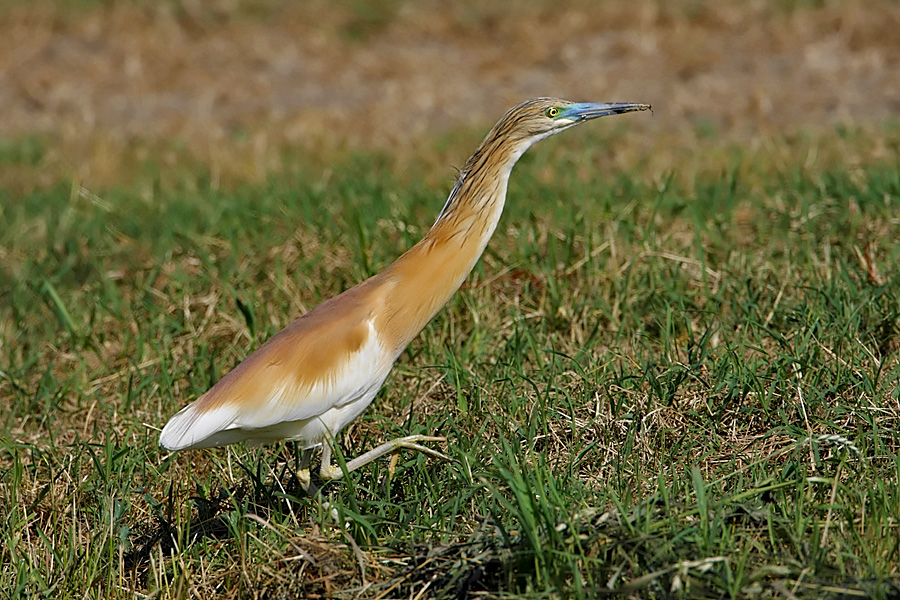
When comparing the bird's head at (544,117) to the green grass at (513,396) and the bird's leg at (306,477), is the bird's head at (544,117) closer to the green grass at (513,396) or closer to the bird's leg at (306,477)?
the green grass at (513,396)

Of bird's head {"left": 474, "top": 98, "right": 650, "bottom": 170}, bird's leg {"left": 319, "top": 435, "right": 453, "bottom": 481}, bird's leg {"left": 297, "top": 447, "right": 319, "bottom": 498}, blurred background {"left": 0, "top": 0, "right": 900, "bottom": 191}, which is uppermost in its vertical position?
bird's head {"left": 474, "top": 98, "right": 650, "bottom": 170}

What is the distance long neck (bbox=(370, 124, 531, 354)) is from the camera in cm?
343

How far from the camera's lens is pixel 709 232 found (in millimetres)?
5051

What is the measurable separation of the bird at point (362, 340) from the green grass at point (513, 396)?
258 millimetres

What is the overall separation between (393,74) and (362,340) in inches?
255

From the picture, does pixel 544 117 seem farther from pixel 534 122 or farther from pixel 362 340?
pixel 362 340

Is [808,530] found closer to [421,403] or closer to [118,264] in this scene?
[421,403]

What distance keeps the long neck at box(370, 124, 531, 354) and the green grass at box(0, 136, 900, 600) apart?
484mm

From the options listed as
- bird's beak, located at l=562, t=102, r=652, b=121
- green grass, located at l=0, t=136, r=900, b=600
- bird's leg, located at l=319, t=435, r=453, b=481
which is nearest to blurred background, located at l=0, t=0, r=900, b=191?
green grass, located at l=0, t=136, r=900, b=600

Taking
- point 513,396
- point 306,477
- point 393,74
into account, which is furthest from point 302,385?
point 393,74

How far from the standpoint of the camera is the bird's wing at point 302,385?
3326 millimetres

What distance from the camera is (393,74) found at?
A: 31.3 ft

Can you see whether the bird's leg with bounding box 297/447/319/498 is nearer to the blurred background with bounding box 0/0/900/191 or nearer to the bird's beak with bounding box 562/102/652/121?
the bird's beak with bounding box 562/102/652/121

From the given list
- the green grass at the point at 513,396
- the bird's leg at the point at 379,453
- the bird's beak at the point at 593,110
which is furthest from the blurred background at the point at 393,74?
the bird's leg at the point at 379,453
